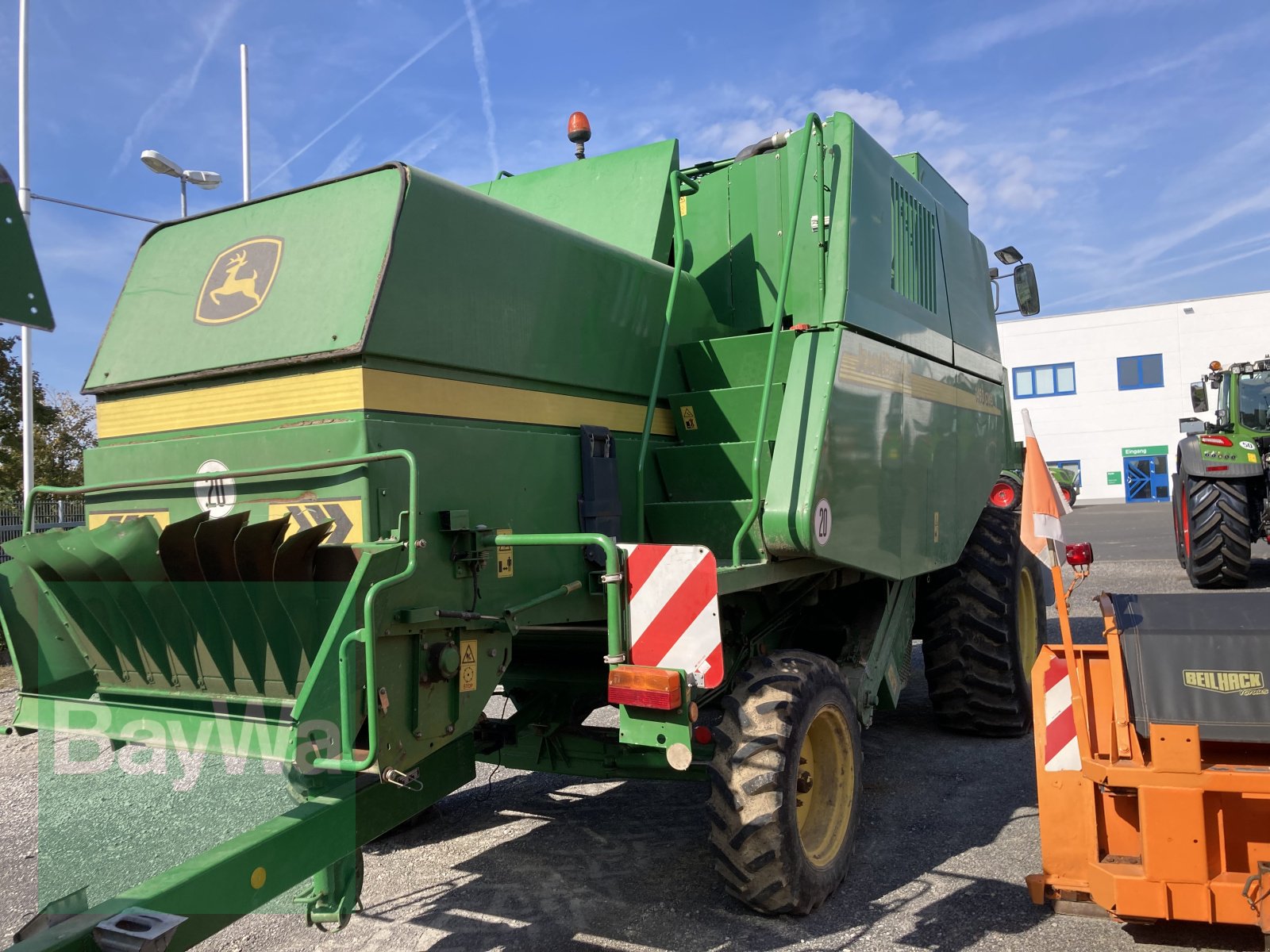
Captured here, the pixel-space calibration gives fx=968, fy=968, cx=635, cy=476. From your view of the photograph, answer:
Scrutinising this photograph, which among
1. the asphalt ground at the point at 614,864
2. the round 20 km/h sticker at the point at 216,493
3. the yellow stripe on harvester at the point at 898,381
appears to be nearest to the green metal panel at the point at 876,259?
the yellow stripe on harvester at the point at 898,381

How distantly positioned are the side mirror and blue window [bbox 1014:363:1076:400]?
99.6ft

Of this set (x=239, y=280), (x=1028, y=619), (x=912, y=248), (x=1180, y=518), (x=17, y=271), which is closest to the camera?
(x=17, y=271)

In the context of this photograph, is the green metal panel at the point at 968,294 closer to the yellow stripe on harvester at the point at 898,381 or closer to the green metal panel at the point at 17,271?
the yellow stripe on harvester at the point at 898,381

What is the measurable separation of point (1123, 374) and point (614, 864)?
115ft

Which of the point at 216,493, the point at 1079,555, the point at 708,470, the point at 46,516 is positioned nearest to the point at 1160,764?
the point at 1079,555

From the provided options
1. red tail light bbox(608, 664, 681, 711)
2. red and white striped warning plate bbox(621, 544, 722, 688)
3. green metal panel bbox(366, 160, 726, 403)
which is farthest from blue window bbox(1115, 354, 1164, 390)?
red tail light bbox(608, 664, 681, 711)

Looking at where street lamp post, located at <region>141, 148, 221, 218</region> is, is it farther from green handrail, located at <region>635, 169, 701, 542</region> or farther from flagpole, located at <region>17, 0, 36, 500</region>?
green handrail, located at <region>635, 169, 701, 542</region>

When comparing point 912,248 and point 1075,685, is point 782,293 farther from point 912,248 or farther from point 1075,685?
point 1075,685

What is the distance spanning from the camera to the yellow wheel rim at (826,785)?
12.7 feet

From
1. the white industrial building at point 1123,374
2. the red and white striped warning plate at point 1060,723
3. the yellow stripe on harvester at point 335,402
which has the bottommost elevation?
the red and white striped warning plate at point 1060,723

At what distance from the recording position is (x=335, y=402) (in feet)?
9.62

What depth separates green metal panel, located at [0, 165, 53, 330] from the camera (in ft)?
6.50

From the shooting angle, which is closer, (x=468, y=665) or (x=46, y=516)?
(x=468, y=665)

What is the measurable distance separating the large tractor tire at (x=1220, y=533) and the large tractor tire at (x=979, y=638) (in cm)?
663
